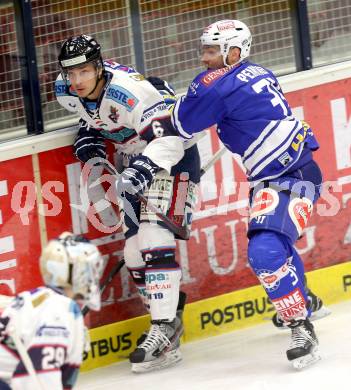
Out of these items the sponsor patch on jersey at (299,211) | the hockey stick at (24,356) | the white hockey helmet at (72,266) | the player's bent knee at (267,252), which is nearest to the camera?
the hockey stick at (24,356)

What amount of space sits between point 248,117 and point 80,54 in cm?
68

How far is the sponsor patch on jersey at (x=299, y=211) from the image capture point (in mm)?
5121

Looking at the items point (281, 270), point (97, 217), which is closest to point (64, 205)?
point (97, 217)

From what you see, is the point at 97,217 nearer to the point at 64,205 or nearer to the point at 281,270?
the point at 64,205

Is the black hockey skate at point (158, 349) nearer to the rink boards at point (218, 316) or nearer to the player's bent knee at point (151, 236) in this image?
the rink boards at point (218, 316)

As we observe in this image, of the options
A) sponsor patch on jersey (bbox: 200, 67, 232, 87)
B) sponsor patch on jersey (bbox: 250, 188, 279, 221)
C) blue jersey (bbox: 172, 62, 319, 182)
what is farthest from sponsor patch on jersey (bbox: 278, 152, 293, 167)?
sponsor patch on jersey (bbox: 200, 67, 232, 87)

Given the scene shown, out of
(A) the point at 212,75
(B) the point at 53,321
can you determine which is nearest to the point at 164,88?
(A) the point at 212,75

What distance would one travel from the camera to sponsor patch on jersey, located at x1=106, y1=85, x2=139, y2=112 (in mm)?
5207

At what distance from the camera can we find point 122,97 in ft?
17.1

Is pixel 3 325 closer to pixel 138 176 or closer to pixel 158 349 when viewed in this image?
pixel 138 176

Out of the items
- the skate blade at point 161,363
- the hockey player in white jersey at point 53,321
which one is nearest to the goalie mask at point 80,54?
the skate blade at point 161,363

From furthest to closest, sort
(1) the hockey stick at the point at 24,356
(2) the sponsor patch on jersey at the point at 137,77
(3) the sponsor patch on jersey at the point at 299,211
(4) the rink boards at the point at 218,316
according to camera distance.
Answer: (4) the rink boards at the point at 218,316, (2) the sponsor patch on jersey at the point at 137,77, (3) the sponsor patch on jersey at the point at 299,211, (1) the hockey stick at the point at 24,356

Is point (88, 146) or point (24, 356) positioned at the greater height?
point (88, 146)

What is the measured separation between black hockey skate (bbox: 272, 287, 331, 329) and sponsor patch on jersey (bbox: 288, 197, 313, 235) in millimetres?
535
